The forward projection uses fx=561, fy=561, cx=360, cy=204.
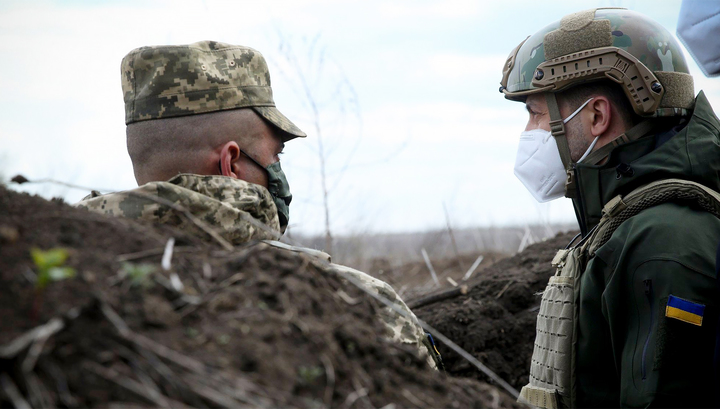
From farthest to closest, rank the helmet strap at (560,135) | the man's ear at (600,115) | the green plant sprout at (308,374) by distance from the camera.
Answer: the helmet strap at (560,135) → the man's ear at (600,115) → the green plant sprout at (308,374)

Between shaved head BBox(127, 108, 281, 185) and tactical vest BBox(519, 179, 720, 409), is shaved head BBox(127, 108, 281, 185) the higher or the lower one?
the higher one

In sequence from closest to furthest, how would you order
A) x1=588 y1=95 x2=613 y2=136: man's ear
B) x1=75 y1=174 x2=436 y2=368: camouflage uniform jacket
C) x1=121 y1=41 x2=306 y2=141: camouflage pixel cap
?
x1=75 y1=174 x2=436 y2=368: camouflage uniform jacket → x1=121 y1=41 x2=306 y2=141: camouflage pixel cap → x1=588 y1=95 x2=613 y2=136: man's ear

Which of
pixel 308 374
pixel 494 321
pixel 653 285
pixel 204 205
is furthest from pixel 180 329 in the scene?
pixel 494 321

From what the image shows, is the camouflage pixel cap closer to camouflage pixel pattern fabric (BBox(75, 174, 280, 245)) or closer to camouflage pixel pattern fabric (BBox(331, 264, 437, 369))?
camouflage pixel pattern fabric (BBox(75, 174, 280, 245))

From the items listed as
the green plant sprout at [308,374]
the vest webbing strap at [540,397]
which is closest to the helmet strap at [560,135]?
the vest webbing strap at [540,397]

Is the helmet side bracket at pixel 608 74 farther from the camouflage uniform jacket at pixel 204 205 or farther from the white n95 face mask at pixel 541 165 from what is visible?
the camouflage uniform jacket at pixel 204 205

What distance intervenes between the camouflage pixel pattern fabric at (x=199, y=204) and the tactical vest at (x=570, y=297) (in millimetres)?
1600

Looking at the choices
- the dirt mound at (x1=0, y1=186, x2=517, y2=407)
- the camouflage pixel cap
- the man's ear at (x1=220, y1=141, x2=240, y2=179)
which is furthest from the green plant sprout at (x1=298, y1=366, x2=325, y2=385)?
the camouflage pixel cap

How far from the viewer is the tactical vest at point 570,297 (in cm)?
260

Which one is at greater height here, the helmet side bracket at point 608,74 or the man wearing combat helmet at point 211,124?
the helmet side bracket at point 608,74

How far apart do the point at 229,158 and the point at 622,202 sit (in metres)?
1.95

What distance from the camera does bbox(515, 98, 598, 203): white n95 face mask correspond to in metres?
3.26

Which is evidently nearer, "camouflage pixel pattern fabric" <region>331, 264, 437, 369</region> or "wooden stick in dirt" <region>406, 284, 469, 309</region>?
"camouflage pixel pattern fabric" <region>331, 264, 437, 369</region>

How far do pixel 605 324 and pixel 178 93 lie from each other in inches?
92.8
